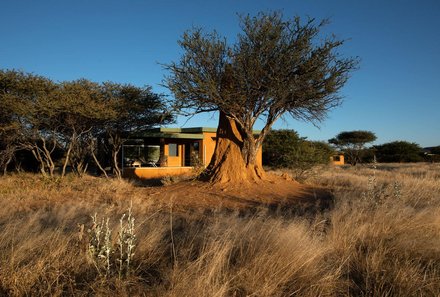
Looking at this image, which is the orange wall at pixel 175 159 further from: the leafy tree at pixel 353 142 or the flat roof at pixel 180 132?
the leafy tree at pixel 353 142

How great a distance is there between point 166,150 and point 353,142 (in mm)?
29121

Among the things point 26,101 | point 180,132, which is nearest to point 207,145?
point 180,132

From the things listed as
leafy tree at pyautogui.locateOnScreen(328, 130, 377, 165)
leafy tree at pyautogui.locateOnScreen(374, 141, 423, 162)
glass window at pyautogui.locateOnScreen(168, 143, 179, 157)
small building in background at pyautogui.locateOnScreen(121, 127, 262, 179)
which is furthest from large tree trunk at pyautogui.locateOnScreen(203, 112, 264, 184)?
leafy tree at pyautogui.locateOnScreen(374, 141, 423, 162)

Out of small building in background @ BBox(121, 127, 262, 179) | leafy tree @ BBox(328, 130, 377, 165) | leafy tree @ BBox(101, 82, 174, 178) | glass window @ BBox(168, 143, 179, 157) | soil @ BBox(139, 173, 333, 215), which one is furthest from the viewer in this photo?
leafy tree @ BBox(328, 130, 377, 165)

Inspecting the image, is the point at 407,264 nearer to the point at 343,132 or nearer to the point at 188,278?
the point at 188,278

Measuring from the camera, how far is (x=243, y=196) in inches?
484

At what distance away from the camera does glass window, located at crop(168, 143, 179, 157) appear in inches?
1193

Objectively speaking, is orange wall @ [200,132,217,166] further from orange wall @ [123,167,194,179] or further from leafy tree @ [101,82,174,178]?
leafy tree @ [101,82,174,178]

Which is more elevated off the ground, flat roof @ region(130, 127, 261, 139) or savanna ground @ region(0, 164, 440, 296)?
flat roof @ region(130, 127, 261, 139)

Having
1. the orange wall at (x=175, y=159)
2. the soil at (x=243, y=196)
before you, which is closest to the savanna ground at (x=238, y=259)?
the soil at (x=243, y=196)

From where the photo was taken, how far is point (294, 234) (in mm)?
4918

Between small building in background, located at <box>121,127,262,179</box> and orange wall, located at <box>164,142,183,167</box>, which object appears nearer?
small building in background, located at <box>121,127,262,179</box>

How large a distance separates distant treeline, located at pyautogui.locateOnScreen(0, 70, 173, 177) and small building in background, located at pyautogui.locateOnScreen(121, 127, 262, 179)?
3.15 m

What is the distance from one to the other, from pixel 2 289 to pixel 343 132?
51.7m
